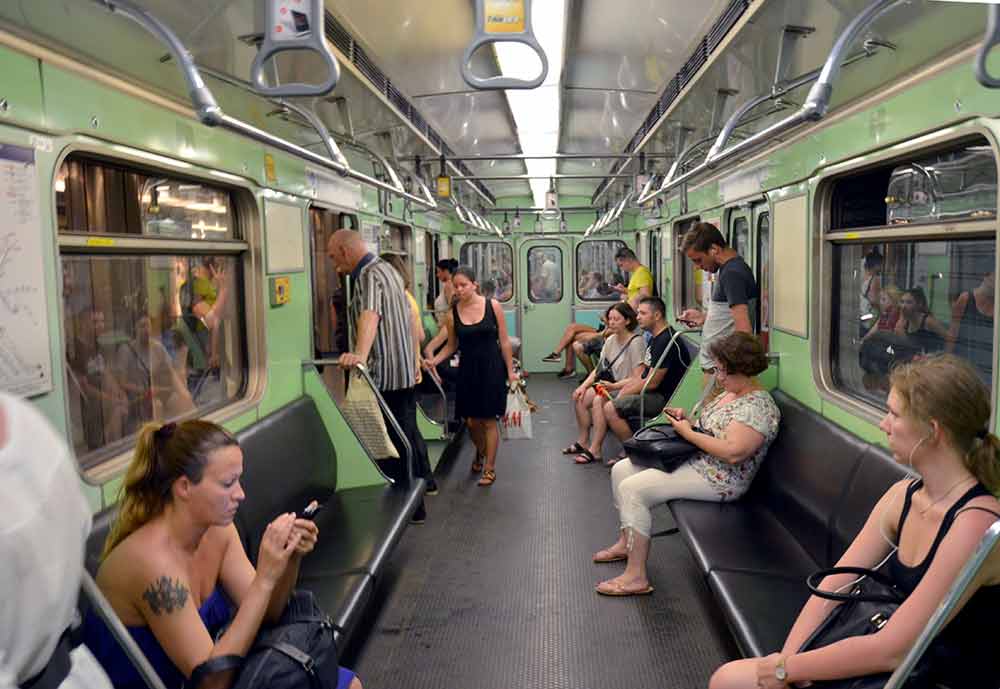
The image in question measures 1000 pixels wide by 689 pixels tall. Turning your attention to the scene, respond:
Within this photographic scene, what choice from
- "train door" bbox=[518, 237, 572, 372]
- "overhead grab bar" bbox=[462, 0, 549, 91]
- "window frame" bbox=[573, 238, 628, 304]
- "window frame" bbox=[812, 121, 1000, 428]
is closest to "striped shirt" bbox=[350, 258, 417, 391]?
"window frame" bbox=[812, 121, 1000, 428]

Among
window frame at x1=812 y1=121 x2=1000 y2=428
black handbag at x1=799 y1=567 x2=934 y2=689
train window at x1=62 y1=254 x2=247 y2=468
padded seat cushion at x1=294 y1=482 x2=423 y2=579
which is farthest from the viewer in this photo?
padded seat cushion at x1=294 y1=482 x2=423 y2=579

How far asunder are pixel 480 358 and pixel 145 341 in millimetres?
2709

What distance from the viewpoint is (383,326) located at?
468 cm

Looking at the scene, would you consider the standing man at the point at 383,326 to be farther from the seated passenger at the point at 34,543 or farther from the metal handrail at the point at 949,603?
the seated passenger at the point at 34,543

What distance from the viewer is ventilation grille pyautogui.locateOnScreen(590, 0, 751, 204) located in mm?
2922

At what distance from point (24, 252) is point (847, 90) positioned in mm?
2887

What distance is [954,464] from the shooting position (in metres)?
1.91

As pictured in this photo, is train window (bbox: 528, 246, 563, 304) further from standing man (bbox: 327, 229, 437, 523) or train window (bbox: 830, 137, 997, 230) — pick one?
train window (bbox: 830, 137, 997, 230)

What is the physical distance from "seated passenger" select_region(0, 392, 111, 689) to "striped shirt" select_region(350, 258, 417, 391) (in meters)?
3.55

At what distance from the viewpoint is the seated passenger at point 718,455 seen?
3.65 meters

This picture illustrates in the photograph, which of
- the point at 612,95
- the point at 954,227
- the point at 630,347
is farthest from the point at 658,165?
the point at 954,227

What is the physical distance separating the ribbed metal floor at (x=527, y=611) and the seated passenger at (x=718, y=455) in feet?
0.78

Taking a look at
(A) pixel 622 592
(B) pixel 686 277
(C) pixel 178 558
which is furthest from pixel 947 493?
(B) pixel 686 277

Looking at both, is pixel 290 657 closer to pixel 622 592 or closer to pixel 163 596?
pixel 163 596
